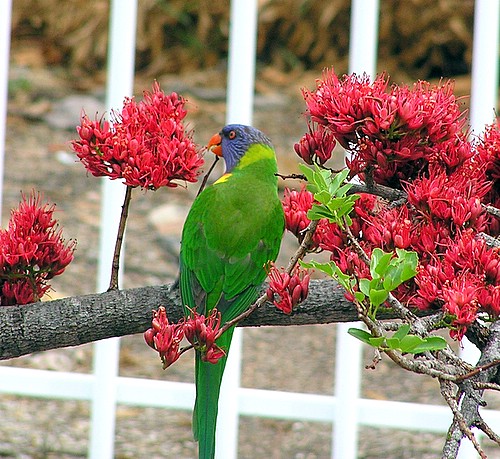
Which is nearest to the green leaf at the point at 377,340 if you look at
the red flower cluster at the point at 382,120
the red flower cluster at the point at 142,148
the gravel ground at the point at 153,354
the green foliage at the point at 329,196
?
the green foliage at the point at 329,196

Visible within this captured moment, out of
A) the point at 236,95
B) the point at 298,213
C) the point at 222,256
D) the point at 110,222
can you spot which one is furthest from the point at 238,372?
the point at 298,213

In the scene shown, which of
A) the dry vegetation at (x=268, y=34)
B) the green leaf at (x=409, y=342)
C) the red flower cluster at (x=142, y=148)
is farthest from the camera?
the dry vegetation at (x=268, y=34)

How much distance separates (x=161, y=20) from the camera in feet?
12.3

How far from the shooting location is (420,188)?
83cm

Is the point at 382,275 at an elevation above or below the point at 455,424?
above

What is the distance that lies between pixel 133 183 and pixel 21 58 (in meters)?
2.91

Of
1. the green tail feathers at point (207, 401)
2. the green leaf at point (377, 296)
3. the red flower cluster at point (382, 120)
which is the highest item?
the red flower cluster at point (382, 120)

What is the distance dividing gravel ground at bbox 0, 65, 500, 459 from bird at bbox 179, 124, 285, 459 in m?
1.17

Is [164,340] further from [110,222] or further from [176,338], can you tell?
[110,222]

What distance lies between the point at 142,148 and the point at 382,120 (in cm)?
27

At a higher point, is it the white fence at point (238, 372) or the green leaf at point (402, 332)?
the white fence at point (238, 372)

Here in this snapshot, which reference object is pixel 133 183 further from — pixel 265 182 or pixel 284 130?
pixel 284 130

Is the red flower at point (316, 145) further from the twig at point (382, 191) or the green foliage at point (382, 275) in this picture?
the green foliage at point (382, 275)

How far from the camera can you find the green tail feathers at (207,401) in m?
1.00
